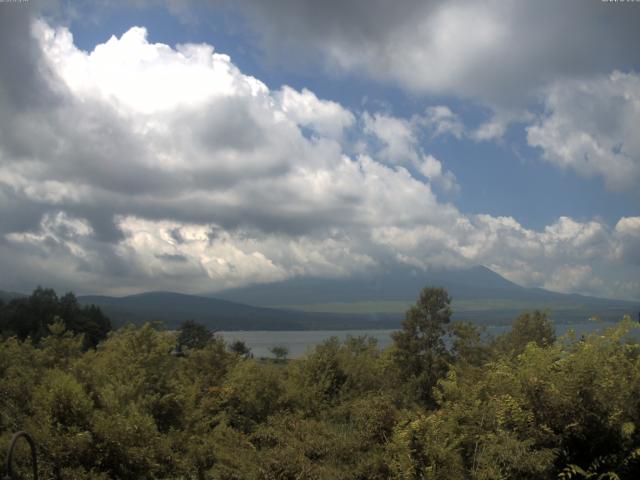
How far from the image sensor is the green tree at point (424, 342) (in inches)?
1403

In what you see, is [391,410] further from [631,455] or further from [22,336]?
[22,336]

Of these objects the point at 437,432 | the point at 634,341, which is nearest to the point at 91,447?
the point at 437,432

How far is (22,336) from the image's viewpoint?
8362 cm

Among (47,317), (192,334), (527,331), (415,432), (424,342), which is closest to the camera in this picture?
(415,432)

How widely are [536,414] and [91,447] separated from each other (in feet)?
28.3

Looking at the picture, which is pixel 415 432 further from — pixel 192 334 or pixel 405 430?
pixel 192 334

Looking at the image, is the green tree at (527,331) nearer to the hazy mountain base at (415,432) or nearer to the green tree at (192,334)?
the hazy mountain base at (415,432)

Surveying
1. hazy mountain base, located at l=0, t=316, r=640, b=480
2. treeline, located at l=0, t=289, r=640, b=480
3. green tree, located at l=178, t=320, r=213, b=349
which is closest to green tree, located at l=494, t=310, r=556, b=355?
treeline, located at l=0, t=289, r=640, b=480

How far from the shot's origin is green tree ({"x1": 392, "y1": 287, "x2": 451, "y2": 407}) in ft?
117

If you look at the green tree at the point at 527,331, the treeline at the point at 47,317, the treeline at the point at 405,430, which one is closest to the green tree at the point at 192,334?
the treeline at the point at 47,317

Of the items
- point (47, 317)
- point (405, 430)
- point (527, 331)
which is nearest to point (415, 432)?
point (405, 430)

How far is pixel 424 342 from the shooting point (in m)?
37.1

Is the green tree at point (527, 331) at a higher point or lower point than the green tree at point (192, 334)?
higher

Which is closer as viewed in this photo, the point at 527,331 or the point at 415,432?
the point at 415,432
